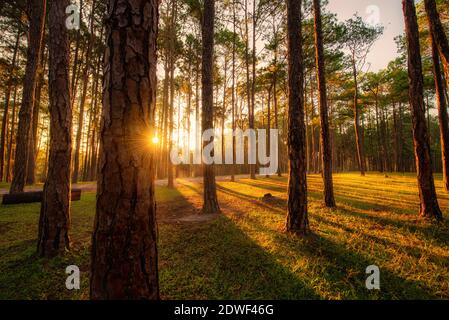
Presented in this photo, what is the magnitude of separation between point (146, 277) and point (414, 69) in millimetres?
8441

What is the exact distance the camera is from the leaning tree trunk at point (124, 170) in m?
1.55

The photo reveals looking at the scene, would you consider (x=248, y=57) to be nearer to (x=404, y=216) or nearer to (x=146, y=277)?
(x=404, y=216)

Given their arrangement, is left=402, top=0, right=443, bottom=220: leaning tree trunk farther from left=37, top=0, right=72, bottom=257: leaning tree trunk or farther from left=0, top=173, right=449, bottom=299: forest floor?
left=37, top=0, right=72, bottom=257: leaning tree trunk

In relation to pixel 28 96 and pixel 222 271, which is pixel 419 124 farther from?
pixel 28 96

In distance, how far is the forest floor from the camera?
286cm

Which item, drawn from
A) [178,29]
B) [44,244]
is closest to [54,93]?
[44,244]

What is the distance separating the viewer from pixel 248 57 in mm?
20422

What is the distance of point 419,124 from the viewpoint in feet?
19.3

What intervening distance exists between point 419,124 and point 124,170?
7.83 m

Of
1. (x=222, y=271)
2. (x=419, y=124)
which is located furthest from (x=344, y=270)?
(x=419, y=124)

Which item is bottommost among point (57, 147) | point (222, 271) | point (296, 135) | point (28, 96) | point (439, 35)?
point (222, 271)

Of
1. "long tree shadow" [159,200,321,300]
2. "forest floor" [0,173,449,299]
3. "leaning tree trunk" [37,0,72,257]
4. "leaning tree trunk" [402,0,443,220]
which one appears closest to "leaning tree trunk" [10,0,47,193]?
"forest floor" [0,173,449,299]

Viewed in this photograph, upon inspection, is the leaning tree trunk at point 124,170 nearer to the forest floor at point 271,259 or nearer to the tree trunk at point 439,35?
the forest floor at point 271,259
